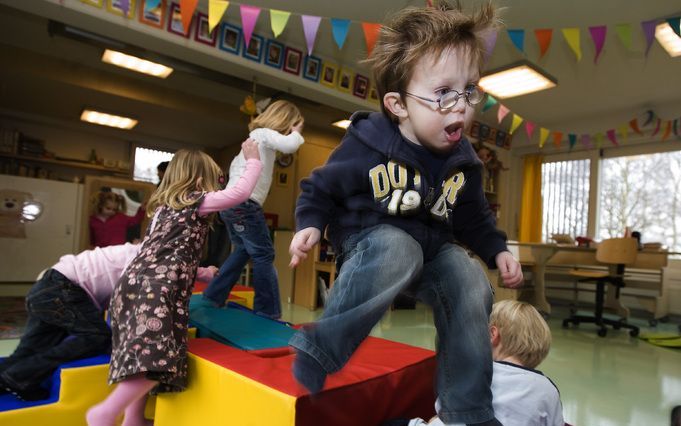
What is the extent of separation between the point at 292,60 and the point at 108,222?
2.52 m

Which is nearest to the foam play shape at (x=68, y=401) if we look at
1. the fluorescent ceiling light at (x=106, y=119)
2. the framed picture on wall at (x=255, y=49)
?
the framed picture on wall at (x=255, y=49)

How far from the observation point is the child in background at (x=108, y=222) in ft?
13.4

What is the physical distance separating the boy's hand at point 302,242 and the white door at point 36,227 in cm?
606

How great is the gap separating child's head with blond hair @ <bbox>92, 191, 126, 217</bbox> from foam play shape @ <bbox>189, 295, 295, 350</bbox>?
2.39 metres

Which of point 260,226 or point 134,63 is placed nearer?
point 260,226

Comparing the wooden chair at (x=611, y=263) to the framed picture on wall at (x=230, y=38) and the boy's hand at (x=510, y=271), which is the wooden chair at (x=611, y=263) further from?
the framed picture on wall at (x=230, y=38)

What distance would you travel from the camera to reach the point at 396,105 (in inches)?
40.9

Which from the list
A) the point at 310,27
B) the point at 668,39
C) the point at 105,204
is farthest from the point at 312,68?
the point at 668,39

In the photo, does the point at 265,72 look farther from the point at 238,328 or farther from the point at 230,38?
the point at 238,328

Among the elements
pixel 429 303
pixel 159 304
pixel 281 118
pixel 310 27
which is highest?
pixel 310 27

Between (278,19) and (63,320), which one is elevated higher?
(278,19)

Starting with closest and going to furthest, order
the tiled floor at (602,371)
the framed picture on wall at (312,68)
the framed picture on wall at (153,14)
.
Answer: the tiled floor at (602,371)
the framed picture on wall at (153,14)
the framed picture on wall at (312,68)

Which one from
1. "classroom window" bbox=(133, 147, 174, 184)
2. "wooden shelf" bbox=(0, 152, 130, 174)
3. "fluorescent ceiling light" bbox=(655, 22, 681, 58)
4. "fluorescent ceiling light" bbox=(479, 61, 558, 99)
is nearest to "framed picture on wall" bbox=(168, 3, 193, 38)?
"fluorescent ceiling light" bbox=(479, 61, 558, 99)

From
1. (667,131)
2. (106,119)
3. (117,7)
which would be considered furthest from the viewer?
(106,119)
